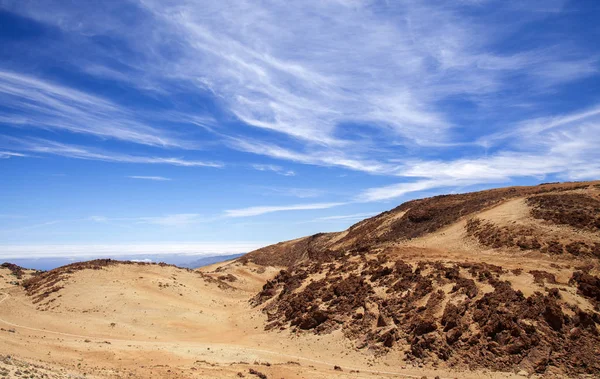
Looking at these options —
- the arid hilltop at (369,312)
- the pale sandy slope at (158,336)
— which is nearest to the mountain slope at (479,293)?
the arid hilltop at (369,312)

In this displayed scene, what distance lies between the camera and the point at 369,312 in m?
23.3

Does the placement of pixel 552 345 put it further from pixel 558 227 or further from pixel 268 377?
pixel 558 227

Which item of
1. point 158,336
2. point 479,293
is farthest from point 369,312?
point 158,336

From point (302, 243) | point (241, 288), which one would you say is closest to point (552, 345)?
point (241, 288)

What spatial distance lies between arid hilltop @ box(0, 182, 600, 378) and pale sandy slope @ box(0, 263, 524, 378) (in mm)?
118

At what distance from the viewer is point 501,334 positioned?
1839 cm

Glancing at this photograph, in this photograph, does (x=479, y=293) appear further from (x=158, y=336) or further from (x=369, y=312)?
(x=158, y=336)

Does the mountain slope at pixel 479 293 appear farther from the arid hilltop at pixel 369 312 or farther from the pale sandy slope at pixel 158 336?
the pale sandy slope at pixel 158 336

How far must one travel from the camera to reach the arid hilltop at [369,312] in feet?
57.5

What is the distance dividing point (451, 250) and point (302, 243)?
169ft

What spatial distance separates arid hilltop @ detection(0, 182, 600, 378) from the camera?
690 inches

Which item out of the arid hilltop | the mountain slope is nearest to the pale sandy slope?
the arid hilltop

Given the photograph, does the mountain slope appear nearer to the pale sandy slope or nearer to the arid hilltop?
the arid hilltop

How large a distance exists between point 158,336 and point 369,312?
580 inches
